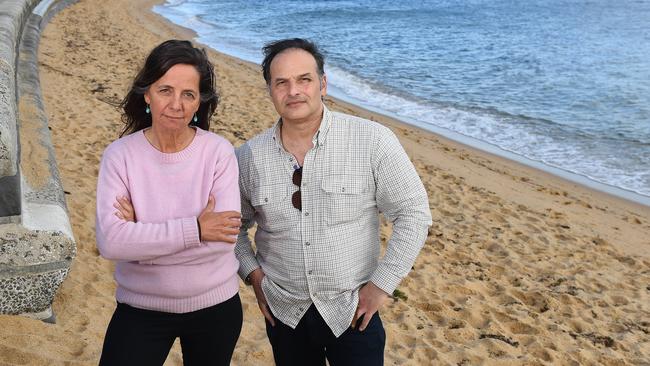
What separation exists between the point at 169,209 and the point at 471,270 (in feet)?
14.8

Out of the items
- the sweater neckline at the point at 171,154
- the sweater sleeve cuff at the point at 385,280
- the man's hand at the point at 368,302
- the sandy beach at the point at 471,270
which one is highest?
the sweater neckline at the point at 171,154

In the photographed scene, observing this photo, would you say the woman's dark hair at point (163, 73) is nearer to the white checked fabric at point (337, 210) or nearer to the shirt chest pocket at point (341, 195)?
the white checked fabric at point (337, 210)

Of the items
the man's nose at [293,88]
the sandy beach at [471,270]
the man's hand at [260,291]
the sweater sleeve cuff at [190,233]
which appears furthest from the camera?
the sandy beach at [471,270]

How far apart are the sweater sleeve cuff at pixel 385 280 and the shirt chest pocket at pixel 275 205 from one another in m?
0.37

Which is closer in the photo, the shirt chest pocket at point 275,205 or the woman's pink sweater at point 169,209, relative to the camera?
the woman's pink sweater at point 169,209

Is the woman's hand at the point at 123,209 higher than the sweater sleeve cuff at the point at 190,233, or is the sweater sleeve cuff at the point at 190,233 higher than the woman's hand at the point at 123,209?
the woman's hand at the point at 123,209

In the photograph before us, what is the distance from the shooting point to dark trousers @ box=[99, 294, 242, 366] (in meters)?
2.24

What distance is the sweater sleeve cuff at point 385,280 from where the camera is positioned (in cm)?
238

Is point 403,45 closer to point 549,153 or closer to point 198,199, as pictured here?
point 549,153

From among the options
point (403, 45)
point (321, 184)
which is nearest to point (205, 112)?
point (321, 184)

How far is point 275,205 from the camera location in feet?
7.92

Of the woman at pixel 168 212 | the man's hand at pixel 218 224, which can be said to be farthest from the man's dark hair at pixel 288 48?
the man's hand at pixel 218 224

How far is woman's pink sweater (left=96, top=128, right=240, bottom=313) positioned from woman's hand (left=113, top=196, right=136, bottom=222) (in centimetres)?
2

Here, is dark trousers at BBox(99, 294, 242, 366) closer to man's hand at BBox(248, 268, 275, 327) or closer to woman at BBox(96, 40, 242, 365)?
woman at BBox(96, 40, 242, 365)
